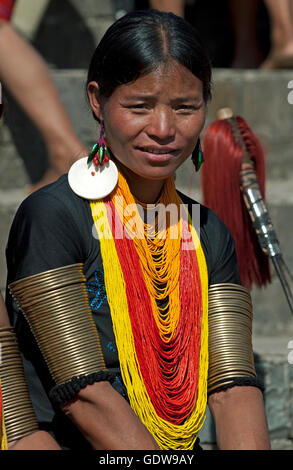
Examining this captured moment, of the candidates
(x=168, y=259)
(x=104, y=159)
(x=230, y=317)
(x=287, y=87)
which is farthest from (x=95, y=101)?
(x=287, y=87)

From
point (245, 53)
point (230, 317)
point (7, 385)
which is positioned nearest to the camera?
point (7, 385)

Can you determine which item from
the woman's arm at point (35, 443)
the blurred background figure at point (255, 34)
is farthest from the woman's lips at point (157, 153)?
the blurred background figure at point (255, 34)

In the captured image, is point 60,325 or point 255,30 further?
point 255,30

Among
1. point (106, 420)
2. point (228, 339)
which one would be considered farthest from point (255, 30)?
point (106, 420)

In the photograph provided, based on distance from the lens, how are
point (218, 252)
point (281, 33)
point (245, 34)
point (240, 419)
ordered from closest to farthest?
point (240, 419)
point (218, 252)
point (281, 33)
point (245, 34)

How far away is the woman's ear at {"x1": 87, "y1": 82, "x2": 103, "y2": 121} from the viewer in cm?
211

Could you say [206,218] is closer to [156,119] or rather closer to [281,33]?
[156,119]

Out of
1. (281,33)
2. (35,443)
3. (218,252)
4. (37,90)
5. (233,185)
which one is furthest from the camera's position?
(281,33)

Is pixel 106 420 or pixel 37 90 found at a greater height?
pixel 37 90

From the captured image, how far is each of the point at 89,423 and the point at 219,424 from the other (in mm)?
404

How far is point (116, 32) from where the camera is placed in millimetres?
2021

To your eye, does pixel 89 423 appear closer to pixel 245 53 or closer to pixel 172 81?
pixel 172 81

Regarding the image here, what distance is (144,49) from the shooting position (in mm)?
1966

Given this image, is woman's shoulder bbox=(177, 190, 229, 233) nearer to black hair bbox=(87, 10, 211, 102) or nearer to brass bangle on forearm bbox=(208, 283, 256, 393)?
brass bangle on forearm bbox=(208, 283, 256, 393)
